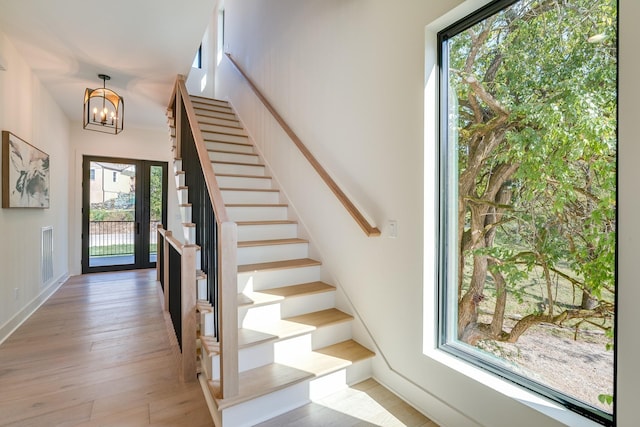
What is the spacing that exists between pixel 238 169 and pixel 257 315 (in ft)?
6.63

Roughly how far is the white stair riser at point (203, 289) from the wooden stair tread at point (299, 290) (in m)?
0.38

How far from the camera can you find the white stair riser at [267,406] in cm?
164

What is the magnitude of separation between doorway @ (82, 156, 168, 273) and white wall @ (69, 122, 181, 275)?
0.08m

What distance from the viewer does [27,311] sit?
11.0 feet

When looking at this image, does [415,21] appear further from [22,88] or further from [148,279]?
[148,279]

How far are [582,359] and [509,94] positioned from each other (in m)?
1.23

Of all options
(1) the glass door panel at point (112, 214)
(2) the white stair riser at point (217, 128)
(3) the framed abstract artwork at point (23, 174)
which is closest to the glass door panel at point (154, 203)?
(1) the glass door panel at point (112, 214)

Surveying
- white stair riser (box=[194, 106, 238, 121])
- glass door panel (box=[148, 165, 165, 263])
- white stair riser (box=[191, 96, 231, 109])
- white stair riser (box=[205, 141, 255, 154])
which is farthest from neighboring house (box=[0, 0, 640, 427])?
glass door panel (box=[148, 165, 165, 263])

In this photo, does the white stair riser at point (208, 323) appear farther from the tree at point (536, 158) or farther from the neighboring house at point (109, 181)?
the neighboring house at point (109, 181)

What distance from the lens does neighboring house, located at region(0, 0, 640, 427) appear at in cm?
114

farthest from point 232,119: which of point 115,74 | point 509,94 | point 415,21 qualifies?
point 509,94

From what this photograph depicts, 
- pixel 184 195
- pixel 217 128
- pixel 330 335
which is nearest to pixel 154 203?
pixel 217 128

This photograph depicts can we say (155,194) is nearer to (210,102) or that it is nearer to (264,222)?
(210,102)

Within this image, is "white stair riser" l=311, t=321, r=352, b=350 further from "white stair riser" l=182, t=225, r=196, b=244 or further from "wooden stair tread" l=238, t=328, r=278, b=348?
"white stair riser" l=182, t=225, r=196, b=244
